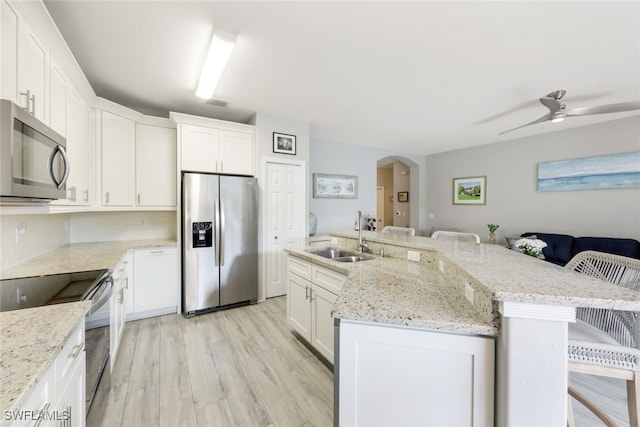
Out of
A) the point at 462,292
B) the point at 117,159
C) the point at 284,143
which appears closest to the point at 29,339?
the point at 462,292

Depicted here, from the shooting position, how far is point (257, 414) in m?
1.60

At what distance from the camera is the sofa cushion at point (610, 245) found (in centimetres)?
330

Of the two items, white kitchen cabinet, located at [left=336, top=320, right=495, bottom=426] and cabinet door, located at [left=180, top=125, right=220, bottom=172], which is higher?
cabinet door, located at [left=180, top=125, right=220, bottom=172]

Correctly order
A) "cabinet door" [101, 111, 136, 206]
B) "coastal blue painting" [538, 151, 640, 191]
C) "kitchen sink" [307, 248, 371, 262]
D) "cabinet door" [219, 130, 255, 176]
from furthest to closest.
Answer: "coastal blue painting" [538, 151, 640, 191] → "cabinet door" [219, 130, 255, 176] → "cabinet door" [101, 111, 136, 206] → "kitchen sink" [307, 248, 371, 262]

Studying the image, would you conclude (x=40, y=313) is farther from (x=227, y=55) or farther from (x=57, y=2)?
(x=227, y=55)

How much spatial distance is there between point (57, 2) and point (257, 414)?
292 centimetres

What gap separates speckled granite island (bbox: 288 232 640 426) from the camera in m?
0.87

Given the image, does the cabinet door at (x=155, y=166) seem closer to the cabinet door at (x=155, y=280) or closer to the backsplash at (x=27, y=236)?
the cabinet door at (x=155, y=280)

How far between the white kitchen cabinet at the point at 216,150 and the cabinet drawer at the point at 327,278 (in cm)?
194

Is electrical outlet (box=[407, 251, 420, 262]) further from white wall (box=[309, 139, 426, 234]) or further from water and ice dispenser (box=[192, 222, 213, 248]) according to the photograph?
white wall (box=[309, 139, 426, 234])

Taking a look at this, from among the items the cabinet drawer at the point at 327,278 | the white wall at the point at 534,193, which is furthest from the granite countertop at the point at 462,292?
the white wall at the point at 534,193

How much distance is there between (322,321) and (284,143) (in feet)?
8.47

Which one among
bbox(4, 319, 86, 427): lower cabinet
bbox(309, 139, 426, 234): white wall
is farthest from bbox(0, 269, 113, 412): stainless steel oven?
bbox(309, 139, 426, 234): white wall

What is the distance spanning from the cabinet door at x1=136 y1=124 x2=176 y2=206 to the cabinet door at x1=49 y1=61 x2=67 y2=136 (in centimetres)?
115
